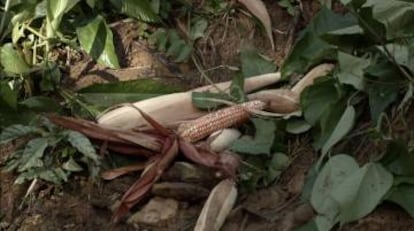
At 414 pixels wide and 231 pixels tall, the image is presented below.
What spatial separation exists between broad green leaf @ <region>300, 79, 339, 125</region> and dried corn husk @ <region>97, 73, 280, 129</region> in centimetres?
22

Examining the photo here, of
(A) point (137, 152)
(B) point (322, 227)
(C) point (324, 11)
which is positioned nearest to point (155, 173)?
(A) point (137, 152)

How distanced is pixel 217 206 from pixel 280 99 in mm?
415

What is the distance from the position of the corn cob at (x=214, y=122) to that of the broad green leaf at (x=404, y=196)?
53cm

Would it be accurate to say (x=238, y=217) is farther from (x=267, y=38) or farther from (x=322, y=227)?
(x=267, y=38)

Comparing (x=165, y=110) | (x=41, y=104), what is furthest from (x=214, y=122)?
(x=41, y=104)

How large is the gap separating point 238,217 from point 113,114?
506mm

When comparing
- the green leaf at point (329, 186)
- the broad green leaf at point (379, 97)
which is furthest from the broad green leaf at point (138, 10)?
the green leaf at point (329, 186)

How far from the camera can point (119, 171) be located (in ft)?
8.11

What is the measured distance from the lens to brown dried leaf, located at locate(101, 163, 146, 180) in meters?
2.47

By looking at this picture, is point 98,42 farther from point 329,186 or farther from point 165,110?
point 329,186

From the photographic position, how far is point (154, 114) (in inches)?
103

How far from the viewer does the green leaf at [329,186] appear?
2.17 m

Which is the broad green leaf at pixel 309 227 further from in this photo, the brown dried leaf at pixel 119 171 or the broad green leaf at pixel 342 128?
the brown dried leaf at pixel 119 171

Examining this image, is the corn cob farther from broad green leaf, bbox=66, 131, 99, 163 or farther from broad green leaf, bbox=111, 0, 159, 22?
broad green leaf, bbox=111, 0, 159, 22
